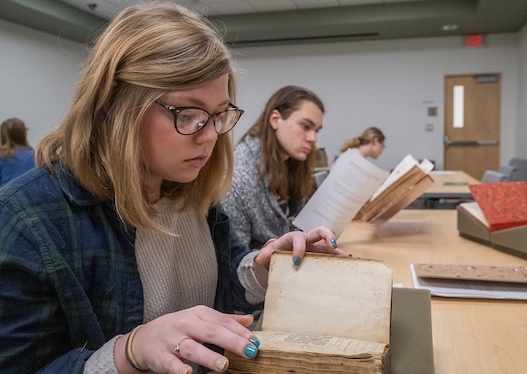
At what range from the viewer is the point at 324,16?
6.43 m

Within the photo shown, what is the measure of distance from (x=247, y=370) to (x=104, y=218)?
400 mm

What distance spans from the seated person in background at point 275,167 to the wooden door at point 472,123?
595 centimetres

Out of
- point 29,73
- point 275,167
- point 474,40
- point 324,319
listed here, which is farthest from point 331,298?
point 474,40

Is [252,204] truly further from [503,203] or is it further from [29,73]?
[29,73]

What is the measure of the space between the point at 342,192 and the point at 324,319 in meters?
0.97

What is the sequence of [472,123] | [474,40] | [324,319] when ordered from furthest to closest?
[472,123], [474,40], [324,319]

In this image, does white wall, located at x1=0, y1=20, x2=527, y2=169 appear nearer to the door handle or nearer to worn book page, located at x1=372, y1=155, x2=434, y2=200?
the door handle

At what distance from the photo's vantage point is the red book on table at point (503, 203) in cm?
148

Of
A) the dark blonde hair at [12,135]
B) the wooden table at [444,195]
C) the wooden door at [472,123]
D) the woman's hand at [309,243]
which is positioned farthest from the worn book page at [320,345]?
the wooden door at [472,123]

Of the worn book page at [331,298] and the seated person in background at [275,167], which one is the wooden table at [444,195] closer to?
the seated person in background at [275,167]

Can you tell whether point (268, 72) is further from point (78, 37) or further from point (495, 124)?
point (495, 124)

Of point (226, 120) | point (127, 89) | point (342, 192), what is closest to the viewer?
point (127, 89)

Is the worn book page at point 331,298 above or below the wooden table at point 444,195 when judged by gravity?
above

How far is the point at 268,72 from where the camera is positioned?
784cm
